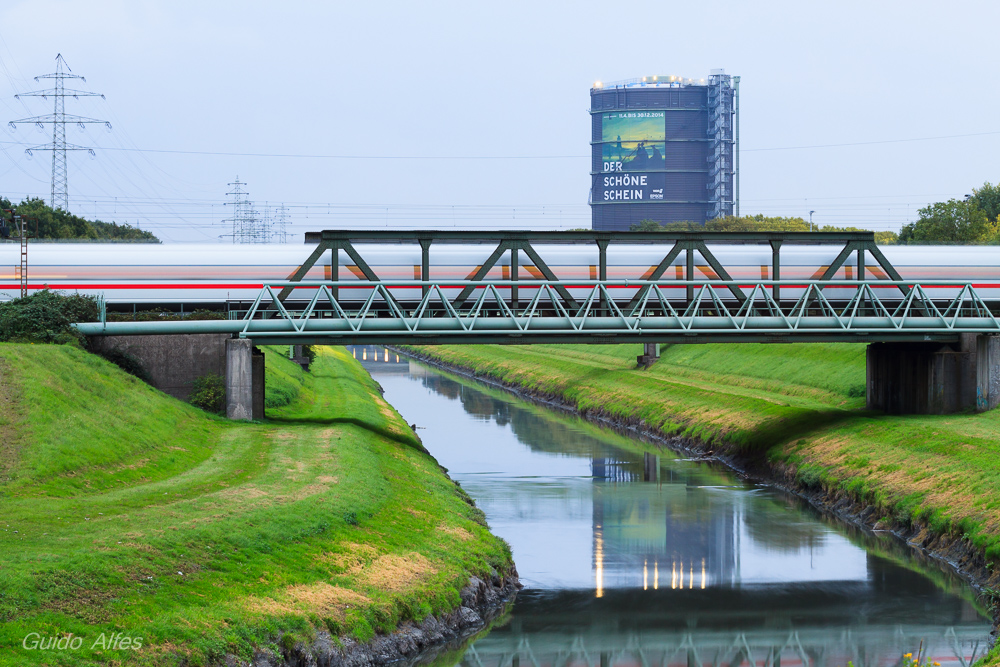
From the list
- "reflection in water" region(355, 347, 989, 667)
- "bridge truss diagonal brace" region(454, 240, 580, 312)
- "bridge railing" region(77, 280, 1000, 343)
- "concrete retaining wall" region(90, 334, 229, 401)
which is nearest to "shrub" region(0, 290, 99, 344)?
"bridge railing" region(77, 280, 1000, 343)

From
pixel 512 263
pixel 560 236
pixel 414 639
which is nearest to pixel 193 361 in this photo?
pixel 512 263

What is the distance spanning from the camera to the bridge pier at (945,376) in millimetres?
46062

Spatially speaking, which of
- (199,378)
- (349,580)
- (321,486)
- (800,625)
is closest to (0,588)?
(349,580)

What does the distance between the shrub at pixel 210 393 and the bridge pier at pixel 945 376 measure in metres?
29.0

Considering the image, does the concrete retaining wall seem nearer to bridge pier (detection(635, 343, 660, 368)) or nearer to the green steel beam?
the green steel beam

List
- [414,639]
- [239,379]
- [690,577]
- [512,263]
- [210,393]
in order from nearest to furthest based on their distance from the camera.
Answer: [414,639], [690,577], [210,393], [239,379], [512,263]

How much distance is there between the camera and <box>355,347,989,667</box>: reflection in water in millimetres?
25953

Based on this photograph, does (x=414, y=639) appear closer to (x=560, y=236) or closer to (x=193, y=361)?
(x=193, y=361)

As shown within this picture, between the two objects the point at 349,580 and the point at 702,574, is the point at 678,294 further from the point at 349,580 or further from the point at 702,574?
the point at 349,580

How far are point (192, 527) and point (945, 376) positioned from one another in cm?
3448

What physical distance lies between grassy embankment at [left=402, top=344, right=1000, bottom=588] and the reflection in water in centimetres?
195

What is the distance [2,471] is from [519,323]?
859 inches

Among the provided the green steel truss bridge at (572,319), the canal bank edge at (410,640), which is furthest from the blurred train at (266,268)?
the canal bank edge at (410,640)

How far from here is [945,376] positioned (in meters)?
46.8
